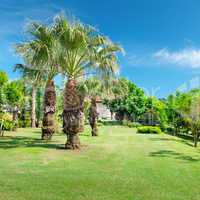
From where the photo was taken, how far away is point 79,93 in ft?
59.0

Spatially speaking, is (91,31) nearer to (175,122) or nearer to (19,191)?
(19,191)

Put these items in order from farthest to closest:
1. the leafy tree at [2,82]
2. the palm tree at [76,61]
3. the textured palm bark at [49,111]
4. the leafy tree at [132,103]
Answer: the leafy tree at [132,103] → the leafy tree at [2,82] → the textured palm bark at [49,111] → the palm tree at [76,61]

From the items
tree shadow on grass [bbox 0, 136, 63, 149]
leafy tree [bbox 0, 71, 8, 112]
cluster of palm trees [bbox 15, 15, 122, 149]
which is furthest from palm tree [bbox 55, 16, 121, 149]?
leafy tree [bbox 0, 71, 8, 112]

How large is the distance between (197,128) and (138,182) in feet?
54.4

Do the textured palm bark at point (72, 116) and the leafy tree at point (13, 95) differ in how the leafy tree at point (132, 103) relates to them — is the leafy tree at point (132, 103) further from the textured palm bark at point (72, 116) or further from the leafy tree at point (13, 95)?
the textured palm bark at point (72, 116)

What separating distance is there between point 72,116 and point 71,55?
3.20 metres

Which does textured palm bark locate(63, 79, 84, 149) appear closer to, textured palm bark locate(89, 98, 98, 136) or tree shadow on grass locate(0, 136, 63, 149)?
tree shadow on grass locate(0, 136, 63, 149)

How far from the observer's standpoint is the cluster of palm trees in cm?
1731

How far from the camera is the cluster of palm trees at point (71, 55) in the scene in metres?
17.3

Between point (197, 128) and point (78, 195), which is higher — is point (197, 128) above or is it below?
above

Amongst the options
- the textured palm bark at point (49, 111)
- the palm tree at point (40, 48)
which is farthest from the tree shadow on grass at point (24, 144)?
the palm tree at point (40, 48)

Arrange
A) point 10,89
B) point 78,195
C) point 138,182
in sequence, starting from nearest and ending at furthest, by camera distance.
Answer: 1. point 78,195
2. point 138,182
3. point 10,89

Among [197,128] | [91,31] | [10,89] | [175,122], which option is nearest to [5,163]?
[91,31]

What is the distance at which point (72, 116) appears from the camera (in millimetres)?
17438
